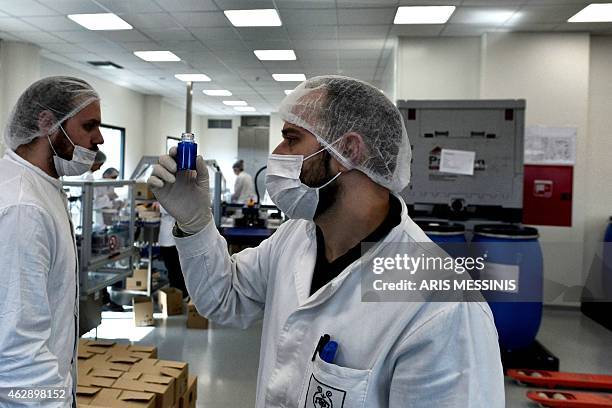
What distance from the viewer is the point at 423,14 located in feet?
15.2

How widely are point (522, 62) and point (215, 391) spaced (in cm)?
446

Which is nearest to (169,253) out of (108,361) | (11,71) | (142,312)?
(142,312)

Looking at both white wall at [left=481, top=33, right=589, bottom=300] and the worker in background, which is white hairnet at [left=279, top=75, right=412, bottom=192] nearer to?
white wall at [left=481, top=33, right=589, bottom=300]

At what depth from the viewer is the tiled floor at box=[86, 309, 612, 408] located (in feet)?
9.53

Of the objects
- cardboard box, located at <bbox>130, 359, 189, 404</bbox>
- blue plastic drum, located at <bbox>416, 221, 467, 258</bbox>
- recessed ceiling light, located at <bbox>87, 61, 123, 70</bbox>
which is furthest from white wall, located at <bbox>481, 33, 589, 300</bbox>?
recessed ceiling light, located at <bbox>87, 61, 123, 70</bbox>

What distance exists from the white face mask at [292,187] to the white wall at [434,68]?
4536 millimetres

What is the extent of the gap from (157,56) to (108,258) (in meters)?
4.11

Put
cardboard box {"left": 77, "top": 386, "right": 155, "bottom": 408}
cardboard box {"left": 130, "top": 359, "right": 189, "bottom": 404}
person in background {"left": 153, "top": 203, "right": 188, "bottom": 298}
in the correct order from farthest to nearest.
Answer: person in background {"left": 153, "top": 203, "right": 188, "bottom": 298}, cardboard box {"left": 130, "top": 359, "right": 189, "bottom": 404}, cardboard box {"left": 77, "top": 386, "right": 155, "bottom": 408}

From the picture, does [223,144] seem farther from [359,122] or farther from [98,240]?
[359,122]

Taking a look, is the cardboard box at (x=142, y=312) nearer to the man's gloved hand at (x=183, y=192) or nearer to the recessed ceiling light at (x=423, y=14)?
the man's gloved hand at (x=183, y=192)

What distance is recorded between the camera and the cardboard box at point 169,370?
2.33 m

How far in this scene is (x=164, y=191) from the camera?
126cm

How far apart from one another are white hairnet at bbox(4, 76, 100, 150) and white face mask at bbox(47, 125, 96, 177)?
57 millimetres

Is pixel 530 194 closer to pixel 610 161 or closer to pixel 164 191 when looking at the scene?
pixel 610 161
